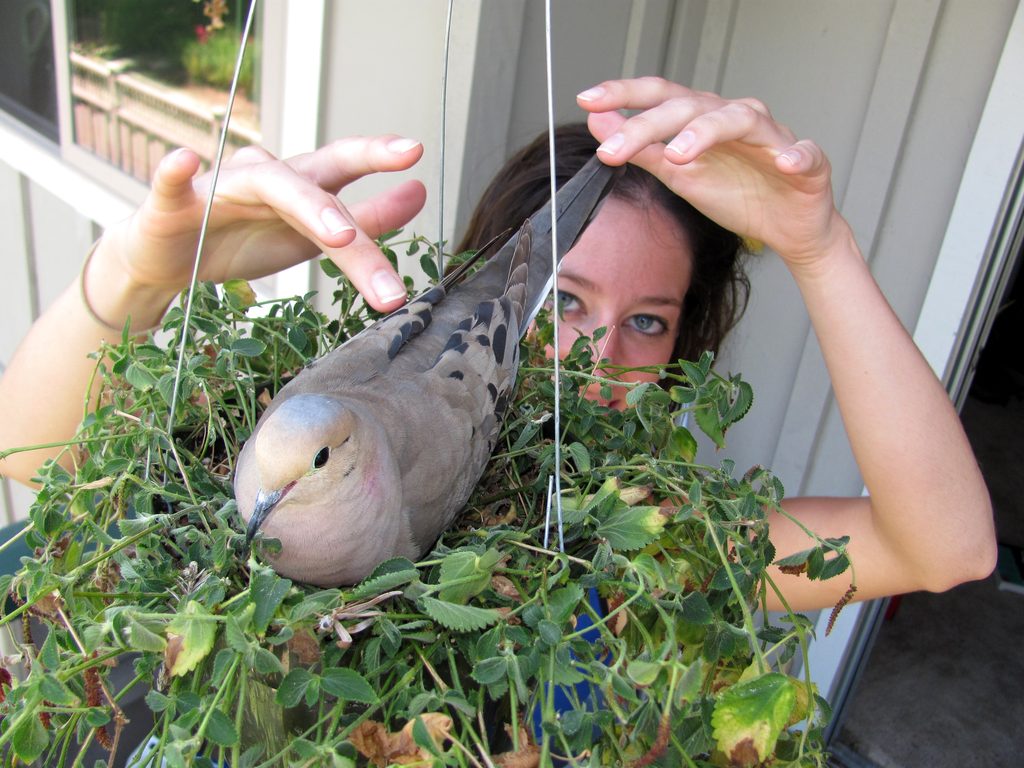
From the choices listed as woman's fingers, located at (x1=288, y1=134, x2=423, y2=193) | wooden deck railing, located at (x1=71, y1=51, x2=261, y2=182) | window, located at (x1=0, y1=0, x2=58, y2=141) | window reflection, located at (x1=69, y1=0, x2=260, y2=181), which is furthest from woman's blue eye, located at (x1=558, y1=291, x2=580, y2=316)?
window, located at (x1=0, y1=0, x2=58, y2=141)

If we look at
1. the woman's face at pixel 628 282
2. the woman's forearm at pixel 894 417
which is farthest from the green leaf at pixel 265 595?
the woman's face at pixel 628 282

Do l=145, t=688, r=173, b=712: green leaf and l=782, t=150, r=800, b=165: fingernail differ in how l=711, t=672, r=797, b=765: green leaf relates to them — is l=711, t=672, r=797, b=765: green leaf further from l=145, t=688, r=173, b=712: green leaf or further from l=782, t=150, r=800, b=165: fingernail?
l=782, t=150, r=800, b=165: fingernail

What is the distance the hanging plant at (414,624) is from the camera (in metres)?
0.39

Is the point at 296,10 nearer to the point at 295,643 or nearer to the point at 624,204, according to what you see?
the point at 624,204

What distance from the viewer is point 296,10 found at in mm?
1638

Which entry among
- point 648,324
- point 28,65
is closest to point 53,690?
point 648,324

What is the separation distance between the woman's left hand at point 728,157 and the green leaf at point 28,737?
51 cm

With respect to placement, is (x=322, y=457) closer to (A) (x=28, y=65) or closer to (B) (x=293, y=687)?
(B) (x=293, y=687)

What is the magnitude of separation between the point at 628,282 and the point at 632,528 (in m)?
0.80

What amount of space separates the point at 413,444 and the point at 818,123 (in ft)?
4.08

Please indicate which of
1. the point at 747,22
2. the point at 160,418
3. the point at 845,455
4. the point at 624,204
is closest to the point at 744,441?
the point at 845,455

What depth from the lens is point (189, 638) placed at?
1.25 ft

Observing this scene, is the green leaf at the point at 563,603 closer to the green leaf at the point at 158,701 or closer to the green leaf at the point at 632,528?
the green leaf at the point at 632,528

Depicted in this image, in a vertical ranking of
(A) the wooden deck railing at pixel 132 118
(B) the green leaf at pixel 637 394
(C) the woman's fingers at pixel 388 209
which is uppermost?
(C) the woman's fingers at pixel 388 209
